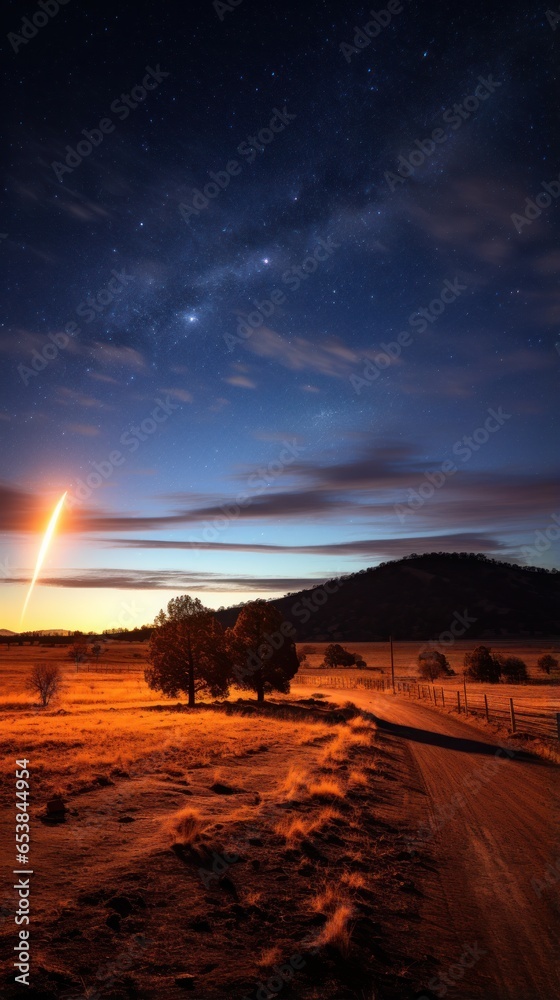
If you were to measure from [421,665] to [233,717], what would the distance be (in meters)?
50.7

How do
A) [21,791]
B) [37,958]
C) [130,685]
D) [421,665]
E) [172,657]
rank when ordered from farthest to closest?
1. [421,665]
2. [130,685]
3. [172,657]
4. [21,791]
5. [37,958]

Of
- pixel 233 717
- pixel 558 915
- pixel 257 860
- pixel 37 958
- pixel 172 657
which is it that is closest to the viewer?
pixel 37 958

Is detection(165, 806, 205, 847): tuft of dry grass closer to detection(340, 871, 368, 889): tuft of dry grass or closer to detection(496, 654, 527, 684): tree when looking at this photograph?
detection(340, 871, 368, 889): tuft of dry grass

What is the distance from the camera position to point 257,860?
9.45m

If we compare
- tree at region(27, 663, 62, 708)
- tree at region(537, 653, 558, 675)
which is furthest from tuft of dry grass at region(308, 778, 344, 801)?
tree at region(537, 653, 558, 675)

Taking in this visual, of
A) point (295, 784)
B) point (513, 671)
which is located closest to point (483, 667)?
point (513, 671)

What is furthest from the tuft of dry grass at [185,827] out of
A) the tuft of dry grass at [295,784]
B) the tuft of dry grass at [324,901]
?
the tuft of dry grass at [295,784]

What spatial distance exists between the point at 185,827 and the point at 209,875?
164 centimetres

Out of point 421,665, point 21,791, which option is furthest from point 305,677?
point 21,791

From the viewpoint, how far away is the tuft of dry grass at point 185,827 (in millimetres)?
9711

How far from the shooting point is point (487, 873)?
9.50 m

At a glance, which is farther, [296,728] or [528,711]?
[528,711]

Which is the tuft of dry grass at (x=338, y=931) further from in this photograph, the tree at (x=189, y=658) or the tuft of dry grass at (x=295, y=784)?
the tree at (x=189, y=658)

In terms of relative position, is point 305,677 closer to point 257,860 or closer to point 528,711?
point 528,711
